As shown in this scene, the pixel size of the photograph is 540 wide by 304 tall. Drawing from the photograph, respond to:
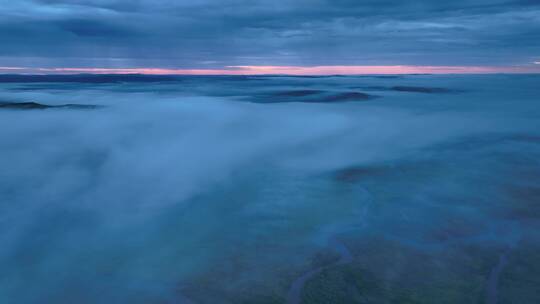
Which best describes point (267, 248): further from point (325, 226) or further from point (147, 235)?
point (147, 235)

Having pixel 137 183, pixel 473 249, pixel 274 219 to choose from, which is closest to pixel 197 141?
pixel 137 183

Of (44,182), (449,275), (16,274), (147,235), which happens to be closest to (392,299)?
(449,275)

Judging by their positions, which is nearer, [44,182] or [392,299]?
[392,299]

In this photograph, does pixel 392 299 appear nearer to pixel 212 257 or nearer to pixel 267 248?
pixel 267 248

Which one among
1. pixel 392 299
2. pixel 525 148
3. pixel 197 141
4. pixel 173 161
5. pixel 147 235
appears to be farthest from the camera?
pixel 197 141

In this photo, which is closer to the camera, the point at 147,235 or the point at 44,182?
the point at 147,235

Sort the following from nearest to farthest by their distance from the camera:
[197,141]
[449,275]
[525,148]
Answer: [449,275] → [525,148] → [197,141]
